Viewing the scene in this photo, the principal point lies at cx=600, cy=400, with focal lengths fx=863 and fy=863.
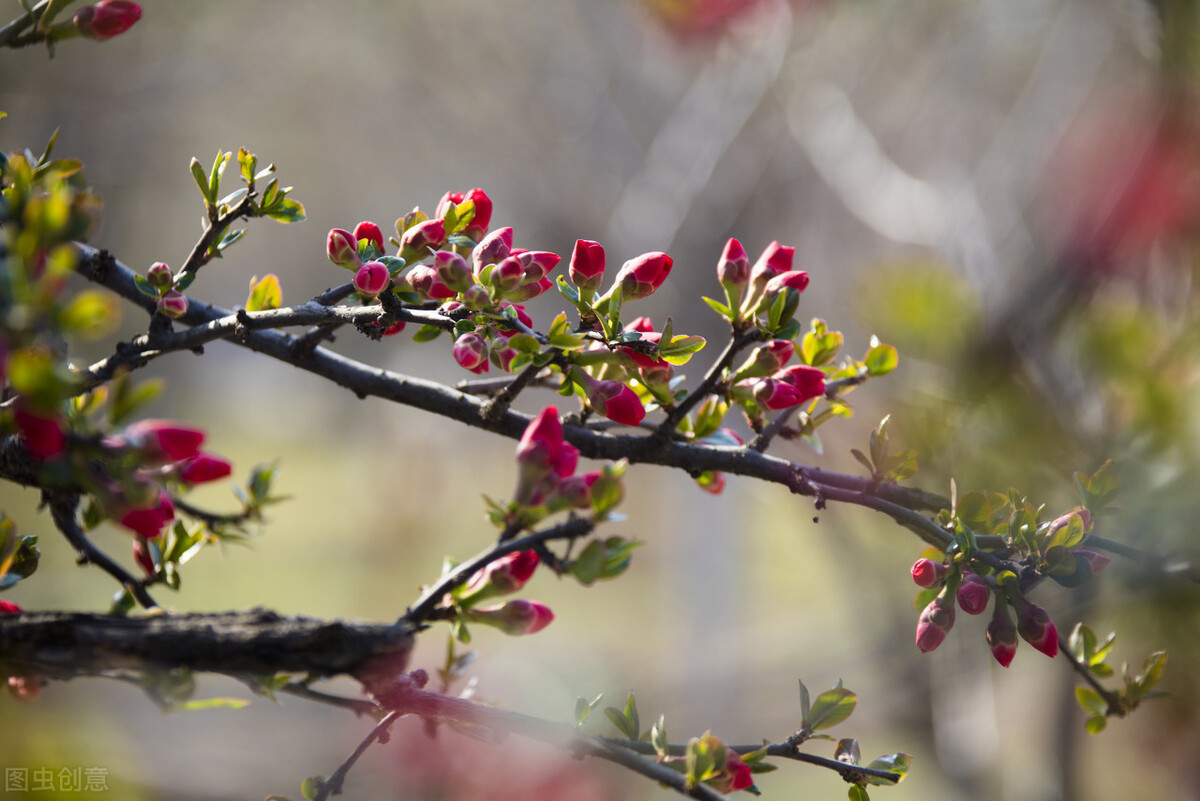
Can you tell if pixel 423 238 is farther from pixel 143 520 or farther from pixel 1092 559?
pixel 1092 559

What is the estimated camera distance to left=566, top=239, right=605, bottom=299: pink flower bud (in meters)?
0.40

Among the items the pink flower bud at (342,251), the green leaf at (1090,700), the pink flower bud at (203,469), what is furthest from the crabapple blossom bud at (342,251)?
the green leaf at (1090,700)

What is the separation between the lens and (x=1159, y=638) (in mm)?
1121

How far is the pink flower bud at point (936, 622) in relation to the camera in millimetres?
369

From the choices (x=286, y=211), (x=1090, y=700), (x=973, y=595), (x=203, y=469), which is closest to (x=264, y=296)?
(x=286, y=211)

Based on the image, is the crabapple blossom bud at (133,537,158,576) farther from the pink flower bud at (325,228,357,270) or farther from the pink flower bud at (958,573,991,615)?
the pink flower bud at (958,573,991,615)

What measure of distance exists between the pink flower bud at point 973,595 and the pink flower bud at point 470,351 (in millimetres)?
218

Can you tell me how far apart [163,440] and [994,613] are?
33cm

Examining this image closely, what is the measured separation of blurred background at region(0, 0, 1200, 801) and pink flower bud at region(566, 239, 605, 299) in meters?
0.27

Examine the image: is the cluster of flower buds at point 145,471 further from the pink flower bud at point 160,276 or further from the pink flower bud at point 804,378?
the pink flower bud at point 804,378

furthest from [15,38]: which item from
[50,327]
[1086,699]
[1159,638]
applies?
[1159,638]

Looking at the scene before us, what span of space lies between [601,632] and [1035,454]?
9.66 ft

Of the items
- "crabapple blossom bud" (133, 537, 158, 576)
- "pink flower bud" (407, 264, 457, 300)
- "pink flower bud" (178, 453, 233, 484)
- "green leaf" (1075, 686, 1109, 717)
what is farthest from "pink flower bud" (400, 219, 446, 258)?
"green leaf" (1075, 686, 1109, 717)

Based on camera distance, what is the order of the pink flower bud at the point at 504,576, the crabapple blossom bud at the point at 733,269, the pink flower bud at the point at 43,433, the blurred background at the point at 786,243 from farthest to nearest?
the blurred background at the point at 786,243, the crabapple blossom bud at the point at 733,269, the pink flower bud at the point at 504,576, the pink flower bud at the point at 43,433
